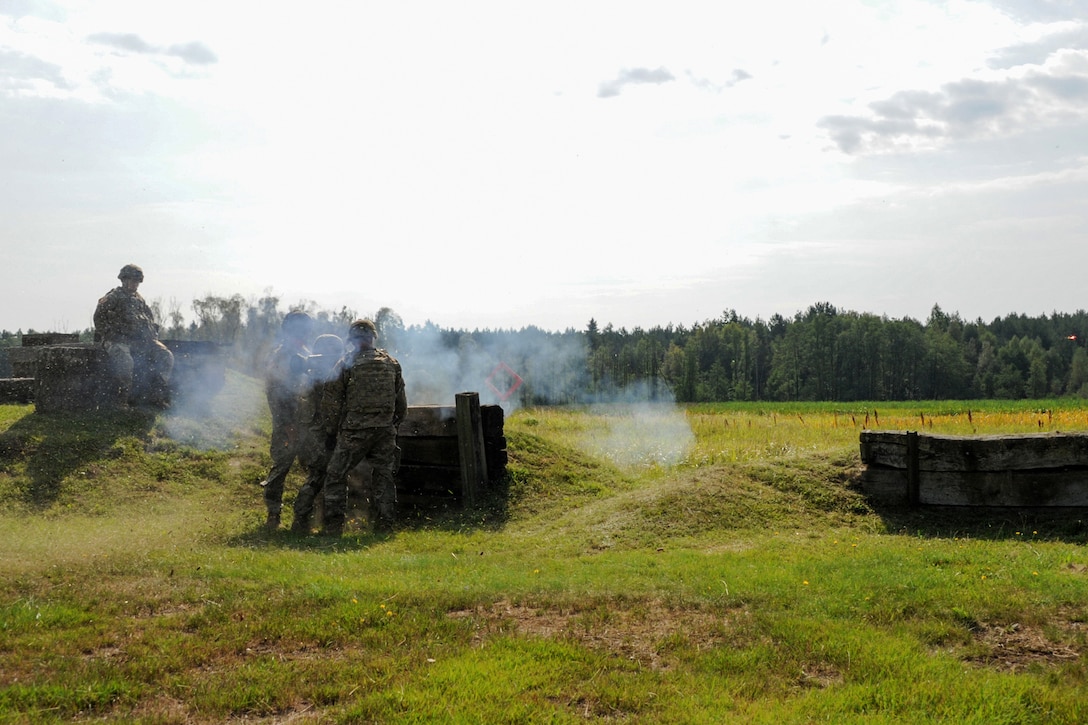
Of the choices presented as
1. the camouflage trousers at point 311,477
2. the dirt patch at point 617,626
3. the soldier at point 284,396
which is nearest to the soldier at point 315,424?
the camouflage trousers at point 311,477

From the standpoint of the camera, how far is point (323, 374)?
37.9ft

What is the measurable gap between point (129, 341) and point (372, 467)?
262 inches

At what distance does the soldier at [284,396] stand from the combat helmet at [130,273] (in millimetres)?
5281

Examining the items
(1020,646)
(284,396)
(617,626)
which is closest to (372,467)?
(284,396)

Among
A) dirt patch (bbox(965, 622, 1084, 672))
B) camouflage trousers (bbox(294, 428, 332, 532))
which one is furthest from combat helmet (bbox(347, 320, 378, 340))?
dirt patch (bbox(965, 622, 1084, 672))

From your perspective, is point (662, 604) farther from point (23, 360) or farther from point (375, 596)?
point (23, 360)

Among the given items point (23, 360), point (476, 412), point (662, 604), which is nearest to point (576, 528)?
point (476, 412)

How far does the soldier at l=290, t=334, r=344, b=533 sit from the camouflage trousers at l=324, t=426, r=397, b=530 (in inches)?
9.7

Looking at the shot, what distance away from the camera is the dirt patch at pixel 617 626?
5980 mm

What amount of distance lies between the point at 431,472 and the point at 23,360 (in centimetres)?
958

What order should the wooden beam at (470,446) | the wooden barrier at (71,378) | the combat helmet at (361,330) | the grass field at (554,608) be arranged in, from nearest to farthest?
the grass field at (554,608), the combat helmet at (361,330), the wooden beam at (470,446), the wooden barrier at (71,378)

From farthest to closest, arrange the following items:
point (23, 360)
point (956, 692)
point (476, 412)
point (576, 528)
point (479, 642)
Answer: point (23, 360)
point (476, 412)
point (576, 528)
point (479, 642)
point (956, 692)

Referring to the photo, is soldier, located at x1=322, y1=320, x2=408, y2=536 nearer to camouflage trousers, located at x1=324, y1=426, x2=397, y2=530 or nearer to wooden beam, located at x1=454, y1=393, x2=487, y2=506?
camouflage trousers, located at x1=324, y1=426, x2=397, y2=530

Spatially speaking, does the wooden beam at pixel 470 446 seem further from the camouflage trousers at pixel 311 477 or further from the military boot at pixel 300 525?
the military boot at pixel 300 525
